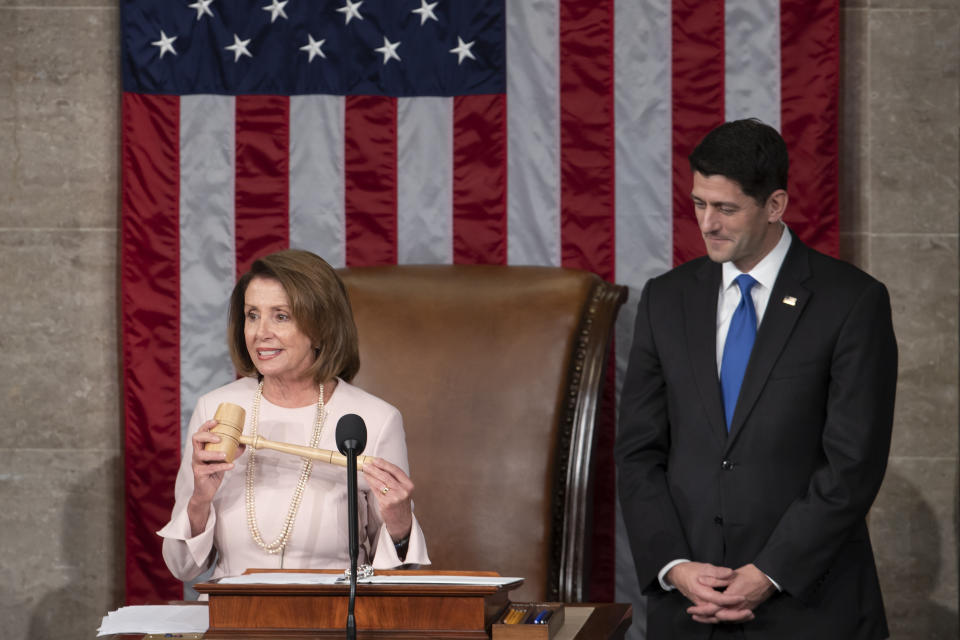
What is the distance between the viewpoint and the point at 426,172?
13.7ft

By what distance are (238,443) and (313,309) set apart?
0.41 metres

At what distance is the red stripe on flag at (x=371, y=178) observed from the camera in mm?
4180

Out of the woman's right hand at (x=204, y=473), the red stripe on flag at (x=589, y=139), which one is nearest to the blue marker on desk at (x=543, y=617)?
the woman's right hand at (x=204, y=473)

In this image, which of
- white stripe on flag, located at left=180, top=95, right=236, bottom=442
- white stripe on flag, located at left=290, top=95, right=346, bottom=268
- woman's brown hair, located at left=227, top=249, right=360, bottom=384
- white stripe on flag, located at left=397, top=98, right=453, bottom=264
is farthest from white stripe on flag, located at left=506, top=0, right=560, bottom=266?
woman's brown hair, located at left=227, top=249, right=360, bottom=384

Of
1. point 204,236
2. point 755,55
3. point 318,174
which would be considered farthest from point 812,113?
point 204,236

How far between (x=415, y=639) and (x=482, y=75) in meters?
2.46

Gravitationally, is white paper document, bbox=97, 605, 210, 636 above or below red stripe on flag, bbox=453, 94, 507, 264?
below

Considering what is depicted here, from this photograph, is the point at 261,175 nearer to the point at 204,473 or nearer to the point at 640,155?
the point at 640,155

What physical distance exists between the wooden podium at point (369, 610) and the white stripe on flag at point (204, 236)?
6.83 feet

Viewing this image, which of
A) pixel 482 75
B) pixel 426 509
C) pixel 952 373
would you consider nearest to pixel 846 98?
pixel 952 373

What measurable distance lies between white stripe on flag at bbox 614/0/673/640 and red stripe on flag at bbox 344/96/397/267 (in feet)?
2.66

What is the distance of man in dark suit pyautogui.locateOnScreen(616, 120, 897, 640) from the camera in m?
2.62

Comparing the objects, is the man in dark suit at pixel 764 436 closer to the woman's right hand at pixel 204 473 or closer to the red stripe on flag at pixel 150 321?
the woman's right hand at pixel 204 473

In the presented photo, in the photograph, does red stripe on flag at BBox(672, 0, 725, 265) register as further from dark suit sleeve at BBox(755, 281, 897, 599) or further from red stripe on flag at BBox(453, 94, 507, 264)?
dark suit sleeve at BBox(755, 281, 897, 599)
